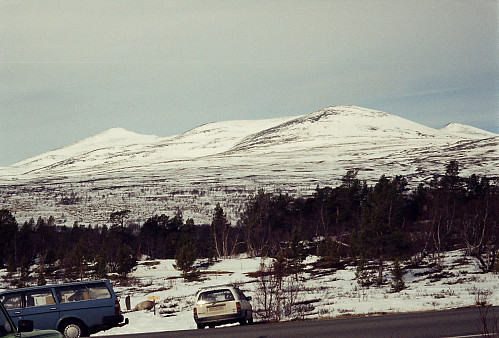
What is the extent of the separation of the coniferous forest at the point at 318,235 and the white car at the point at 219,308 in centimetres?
3237

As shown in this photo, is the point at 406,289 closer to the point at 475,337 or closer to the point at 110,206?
the point at 475,337

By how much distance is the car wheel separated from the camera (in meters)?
18.2

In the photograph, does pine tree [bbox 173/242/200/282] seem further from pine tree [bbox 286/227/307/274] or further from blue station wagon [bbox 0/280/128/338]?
blue station wagon [bbox 0/280/128/338]

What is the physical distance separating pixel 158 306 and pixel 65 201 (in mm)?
137667

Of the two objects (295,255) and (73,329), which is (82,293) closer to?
(73,329)

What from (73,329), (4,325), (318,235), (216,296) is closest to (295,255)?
(318,235)

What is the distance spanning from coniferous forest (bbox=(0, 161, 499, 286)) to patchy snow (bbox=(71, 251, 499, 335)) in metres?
2.35

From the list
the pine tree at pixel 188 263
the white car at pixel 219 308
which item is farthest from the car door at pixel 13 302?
the pine tree at pixel 188 263

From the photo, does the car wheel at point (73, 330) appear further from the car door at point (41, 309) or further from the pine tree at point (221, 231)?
the pine tree at point (221, 231)

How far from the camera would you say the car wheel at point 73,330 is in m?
18.2

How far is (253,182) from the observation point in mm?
190875

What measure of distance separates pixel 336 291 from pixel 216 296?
2845 cm

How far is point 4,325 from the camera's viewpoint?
8.14 metres

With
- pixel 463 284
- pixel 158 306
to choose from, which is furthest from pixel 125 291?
pixel 463 284
